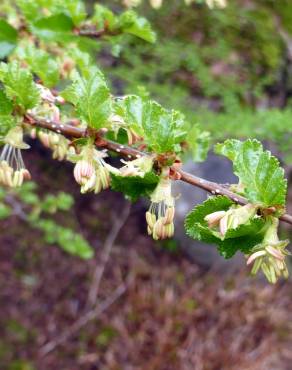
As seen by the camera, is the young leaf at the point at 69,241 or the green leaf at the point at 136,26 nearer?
the green leaf at the point at 136,26

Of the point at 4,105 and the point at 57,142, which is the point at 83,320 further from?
the point at 4,105

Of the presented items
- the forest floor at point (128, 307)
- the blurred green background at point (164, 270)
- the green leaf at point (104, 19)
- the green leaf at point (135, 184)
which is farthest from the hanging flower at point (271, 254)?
the forest floor at point (128, 307)

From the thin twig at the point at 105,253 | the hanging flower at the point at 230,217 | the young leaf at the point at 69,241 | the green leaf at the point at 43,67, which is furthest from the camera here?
the thin twig at the point at 105,253

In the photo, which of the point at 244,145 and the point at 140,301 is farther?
the point at 140,301

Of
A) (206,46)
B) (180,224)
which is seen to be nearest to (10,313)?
(180,224)

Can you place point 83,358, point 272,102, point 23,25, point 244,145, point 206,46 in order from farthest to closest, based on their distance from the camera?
point 272,102, point 206,46, point 83,358, point 23,25, point 244,145

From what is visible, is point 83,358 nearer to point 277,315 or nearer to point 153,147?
point 277,315

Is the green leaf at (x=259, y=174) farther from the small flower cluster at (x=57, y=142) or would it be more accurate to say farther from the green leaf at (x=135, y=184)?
the small flower cluster at (x=57, y=142)
